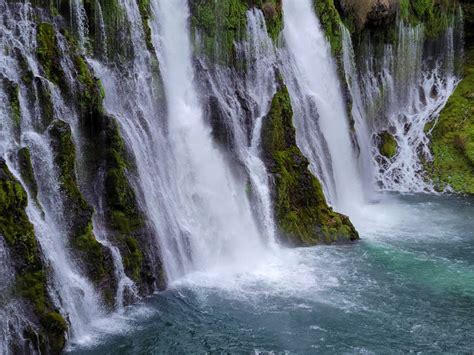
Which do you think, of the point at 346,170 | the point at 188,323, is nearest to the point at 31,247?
the point at 188,323

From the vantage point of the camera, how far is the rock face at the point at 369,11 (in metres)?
34.3

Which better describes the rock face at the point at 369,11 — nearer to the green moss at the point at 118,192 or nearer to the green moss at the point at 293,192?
the green moss at the point at 293,192

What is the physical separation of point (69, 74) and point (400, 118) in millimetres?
26105

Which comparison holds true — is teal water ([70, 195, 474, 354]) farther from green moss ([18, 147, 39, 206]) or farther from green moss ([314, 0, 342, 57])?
green moss ([314, 0, 342, 57])

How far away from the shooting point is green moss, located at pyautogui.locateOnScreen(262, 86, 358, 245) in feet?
75.2

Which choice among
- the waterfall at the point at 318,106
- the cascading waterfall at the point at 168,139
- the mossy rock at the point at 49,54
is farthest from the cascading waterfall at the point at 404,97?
the mossy rock at the point at 49,54

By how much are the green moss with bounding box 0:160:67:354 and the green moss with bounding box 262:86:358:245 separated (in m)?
10.6

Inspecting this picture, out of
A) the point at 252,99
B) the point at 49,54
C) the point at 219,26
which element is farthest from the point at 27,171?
the point at 219,26

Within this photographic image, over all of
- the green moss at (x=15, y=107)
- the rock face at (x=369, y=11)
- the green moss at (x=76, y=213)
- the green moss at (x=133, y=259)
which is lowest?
the green moss at (x=133, y=259)

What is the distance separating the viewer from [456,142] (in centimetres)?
3591

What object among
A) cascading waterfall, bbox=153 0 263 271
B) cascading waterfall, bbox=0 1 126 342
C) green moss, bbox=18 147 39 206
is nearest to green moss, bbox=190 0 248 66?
cascading waterfall, bbox=153 0 263 271

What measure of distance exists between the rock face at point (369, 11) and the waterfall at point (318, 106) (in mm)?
4282

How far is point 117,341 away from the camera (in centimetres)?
1471

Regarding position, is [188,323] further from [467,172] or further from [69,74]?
[467,172]
